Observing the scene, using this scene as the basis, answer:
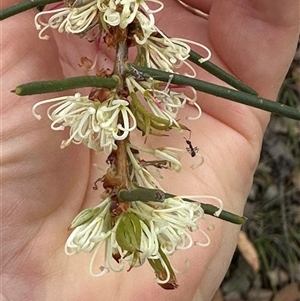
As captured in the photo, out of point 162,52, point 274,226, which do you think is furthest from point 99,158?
point 274,226

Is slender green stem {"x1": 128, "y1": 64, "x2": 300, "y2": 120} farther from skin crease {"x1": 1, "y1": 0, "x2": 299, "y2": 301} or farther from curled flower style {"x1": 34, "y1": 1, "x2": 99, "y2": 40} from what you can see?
skin crease {"x1": 1, "y1": 0, "x2": 299, "y2": 301}

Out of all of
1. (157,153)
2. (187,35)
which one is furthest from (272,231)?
(157,153)

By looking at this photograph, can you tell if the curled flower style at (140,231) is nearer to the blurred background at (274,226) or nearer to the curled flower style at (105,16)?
the curled flower style at (105,16)

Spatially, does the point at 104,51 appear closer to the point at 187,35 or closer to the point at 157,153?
the point at 187,35

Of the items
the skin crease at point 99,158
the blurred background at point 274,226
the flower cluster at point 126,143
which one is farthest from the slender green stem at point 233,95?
the blurred background at point 274,226

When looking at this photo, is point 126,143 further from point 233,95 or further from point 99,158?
point 99,158

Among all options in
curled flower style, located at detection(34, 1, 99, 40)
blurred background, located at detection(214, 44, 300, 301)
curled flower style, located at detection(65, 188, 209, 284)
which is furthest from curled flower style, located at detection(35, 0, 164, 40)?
blurred background, located at detection(214, 44, 300, 301)

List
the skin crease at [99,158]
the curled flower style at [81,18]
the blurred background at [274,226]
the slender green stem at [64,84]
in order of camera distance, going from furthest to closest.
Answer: the blurred background at [274,226] → the skin crease at [99,158] → the curled flower style at [81,18] → the slender green stem at [64,84]
